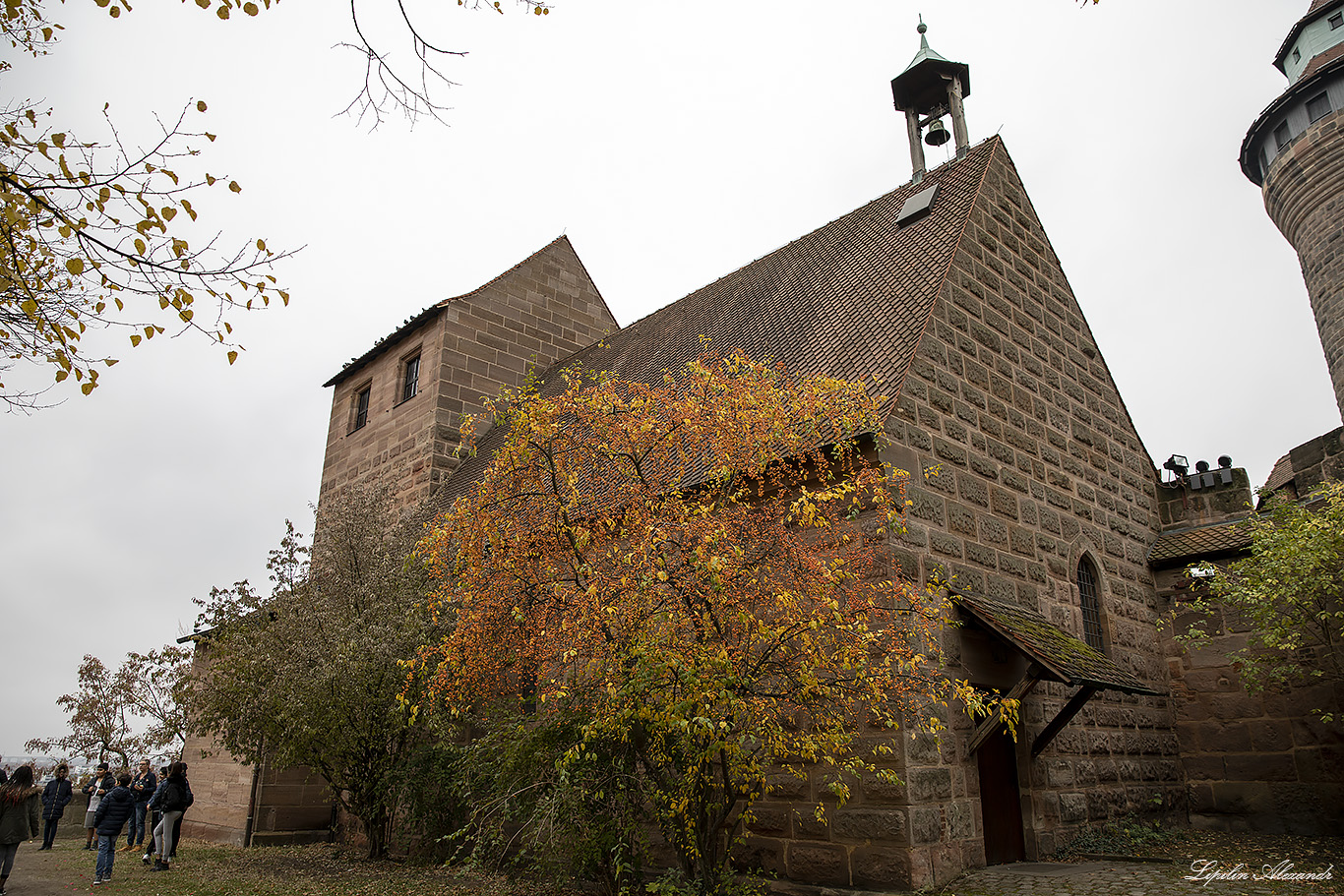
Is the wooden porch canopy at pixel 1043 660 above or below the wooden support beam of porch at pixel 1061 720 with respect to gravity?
above

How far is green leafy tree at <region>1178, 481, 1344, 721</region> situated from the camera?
362 inches

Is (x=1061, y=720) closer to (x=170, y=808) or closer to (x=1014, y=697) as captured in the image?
(x=1014, y=697)

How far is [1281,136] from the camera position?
23.9 m

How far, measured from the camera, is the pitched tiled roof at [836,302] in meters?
9.99

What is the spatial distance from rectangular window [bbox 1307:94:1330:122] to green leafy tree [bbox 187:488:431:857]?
25.2 metres

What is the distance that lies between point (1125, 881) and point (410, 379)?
1632cm

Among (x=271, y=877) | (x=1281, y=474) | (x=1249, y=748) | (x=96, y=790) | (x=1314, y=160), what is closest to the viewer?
(x=271, y=877)

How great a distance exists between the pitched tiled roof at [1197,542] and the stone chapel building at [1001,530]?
40mm

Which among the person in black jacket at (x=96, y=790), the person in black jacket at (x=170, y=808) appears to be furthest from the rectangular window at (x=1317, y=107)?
the person in black jacket at (x=96, y=790)

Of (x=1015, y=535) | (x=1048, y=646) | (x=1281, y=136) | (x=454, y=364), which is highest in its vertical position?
(x=1281, y=136)

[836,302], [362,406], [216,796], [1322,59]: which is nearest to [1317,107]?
[1322,59]

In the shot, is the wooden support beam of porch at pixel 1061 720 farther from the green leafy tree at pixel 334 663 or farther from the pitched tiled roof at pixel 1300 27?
the pitched tiled roof at pixel 1300 27

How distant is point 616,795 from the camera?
24.1 ft

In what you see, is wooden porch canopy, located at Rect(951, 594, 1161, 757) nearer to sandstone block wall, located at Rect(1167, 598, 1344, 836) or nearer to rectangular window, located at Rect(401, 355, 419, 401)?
sandstone block wall, located at Rect(1167, 598, 1344, 836)
